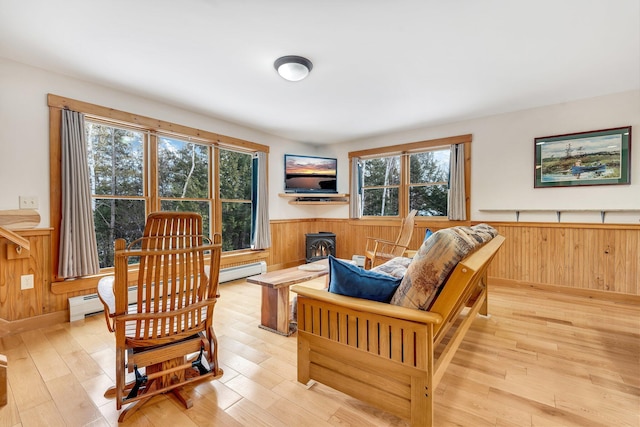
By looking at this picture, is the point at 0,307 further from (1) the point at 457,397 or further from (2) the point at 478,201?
(2) the point at 478,201

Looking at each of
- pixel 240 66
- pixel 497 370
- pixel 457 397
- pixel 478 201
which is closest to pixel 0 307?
pixel 240 66

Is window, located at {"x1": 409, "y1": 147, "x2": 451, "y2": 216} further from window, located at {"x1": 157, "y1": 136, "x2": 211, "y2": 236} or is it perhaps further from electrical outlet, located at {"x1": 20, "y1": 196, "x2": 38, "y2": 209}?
electrical outlet, located at {"x1": 20, "y1": 196, "x2": 38, "y2": 209}

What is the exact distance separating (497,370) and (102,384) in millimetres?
2543

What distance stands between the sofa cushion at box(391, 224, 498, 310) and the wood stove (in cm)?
368

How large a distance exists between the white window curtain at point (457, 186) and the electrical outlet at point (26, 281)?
4.92 metres

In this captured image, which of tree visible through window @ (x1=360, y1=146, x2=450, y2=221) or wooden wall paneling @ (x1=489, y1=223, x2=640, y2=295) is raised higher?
tree visible through window @ (x1=360, y1=146, x2=450, y2=221)

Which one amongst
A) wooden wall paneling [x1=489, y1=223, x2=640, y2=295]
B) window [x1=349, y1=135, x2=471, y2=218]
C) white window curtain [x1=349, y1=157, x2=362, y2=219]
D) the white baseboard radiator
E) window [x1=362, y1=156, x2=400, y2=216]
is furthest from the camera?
white window curtain [x1=349, y1=157, x2=362, y2=219]

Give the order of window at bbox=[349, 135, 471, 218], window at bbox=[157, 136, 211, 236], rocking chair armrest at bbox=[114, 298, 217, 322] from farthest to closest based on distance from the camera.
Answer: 1. window at bbox=[349, 135, 471, 218]
2. window at bbox=[157, 136, 211, 236]
3. rocking chair armrest at bbox=[114, 298, 217, 322]

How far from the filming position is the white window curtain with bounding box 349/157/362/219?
5.19 meters

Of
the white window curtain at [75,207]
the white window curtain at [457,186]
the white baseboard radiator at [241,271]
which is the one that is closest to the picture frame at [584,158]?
the white window curtain at [457,186]

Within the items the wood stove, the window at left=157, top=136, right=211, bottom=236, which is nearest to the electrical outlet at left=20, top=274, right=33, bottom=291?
the window at left=157, top=136, right=211, bottom=236

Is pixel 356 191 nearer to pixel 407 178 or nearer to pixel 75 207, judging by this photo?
pixel 407 178

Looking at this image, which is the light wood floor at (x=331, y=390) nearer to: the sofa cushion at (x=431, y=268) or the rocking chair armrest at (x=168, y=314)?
the rocking chair armrest at (x=168, y=314)

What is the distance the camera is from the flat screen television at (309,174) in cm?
502
